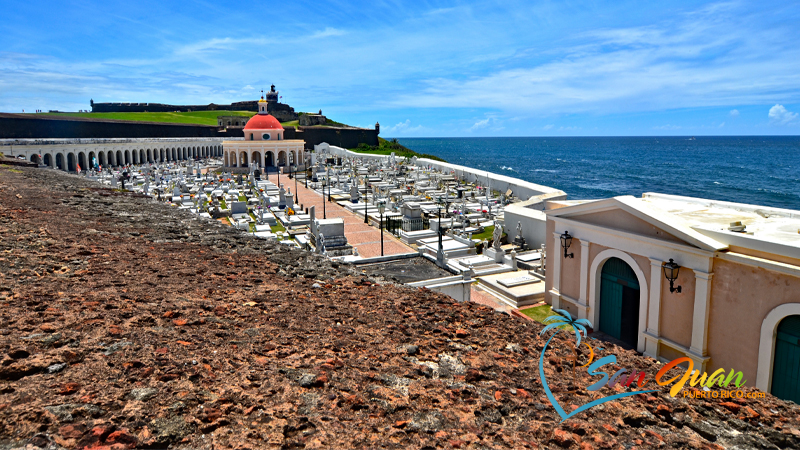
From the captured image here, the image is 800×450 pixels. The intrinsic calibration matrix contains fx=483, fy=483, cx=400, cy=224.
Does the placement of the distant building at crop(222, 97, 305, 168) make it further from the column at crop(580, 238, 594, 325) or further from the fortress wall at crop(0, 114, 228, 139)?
the column at crop(580, 238, 594, 325)

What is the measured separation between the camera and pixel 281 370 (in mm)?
3924

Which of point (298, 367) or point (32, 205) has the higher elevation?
point (32, 205)

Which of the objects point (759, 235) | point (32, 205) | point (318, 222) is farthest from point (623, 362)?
point (318, 222)

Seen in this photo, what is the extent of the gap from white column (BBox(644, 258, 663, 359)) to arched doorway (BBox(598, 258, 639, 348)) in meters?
0.61

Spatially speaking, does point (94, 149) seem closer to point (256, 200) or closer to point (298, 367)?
point (256, 200)

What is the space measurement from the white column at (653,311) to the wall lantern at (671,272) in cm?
30

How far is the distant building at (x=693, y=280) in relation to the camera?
8727 millimetres

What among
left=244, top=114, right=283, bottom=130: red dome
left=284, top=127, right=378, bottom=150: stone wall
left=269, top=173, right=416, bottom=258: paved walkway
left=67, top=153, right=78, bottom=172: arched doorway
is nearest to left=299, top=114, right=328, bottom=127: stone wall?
left=284, top=127, right=378, bottom=150: stone wall

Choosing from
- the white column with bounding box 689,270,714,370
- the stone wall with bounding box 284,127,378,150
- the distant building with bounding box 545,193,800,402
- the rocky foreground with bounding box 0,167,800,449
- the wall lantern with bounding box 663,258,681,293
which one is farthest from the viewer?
the stone wall with bounding box 284,127,378,150

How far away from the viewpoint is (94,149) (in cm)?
5366

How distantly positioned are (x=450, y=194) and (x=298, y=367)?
3253cm

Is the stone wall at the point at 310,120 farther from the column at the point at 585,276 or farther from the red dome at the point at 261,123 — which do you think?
the column at the point at 585,276

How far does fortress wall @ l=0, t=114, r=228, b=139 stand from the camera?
55.0 metres

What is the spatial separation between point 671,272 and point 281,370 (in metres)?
9.18
